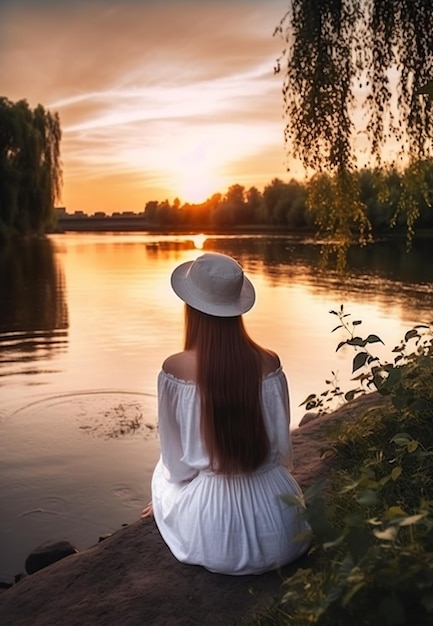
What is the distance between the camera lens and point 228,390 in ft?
9.84

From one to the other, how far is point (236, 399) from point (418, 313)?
13.8 m

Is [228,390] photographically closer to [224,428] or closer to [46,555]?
[224,428]

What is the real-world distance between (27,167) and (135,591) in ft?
121

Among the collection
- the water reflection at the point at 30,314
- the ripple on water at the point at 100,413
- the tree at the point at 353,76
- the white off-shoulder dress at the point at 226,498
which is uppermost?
the tree at the point at 353,76

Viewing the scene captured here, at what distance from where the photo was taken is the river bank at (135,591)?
9.61ft

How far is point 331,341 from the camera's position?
13.0 m

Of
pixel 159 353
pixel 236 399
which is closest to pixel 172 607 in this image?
pixel 236 399

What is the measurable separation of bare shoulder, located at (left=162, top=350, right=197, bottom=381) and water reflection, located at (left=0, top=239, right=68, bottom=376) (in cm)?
754

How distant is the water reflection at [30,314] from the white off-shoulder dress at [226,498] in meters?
7.46

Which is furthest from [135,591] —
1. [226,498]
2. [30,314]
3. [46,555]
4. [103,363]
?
[30,314]

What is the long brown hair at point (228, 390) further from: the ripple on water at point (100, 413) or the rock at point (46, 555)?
the ripple on water at point (100, 413)

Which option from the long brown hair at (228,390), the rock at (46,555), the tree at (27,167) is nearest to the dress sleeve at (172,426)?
the long brown hair at (228,390)

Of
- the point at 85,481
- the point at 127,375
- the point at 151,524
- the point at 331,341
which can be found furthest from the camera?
the point at 331,341

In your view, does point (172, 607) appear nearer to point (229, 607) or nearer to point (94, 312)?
point (229, 607)
